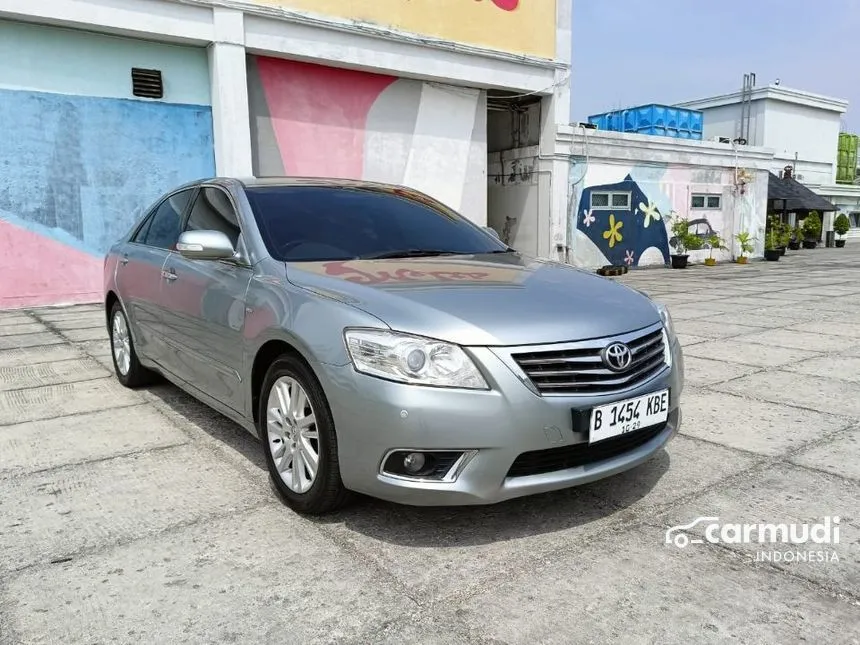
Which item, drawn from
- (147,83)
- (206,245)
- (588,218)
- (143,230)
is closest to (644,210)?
(588,218)

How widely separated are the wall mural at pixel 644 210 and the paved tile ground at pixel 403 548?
40.5 ft

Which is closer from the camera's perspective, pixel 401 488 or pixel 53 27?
pixel 401 488

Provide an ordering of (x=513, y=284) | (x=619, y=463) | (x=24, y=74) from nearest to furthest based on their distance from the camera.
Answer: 1. (x=619, y=463)
2. (x=513, y=284)
3. (x=24, y=74)

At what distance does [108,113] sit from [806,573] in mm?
10862

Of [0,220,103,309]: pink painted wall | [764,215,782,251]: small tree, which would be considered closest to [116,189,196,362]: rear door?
[0,220,103,309]: pink painted wall

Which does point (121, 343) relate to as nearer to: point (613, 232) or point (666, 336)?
point (666, 336)

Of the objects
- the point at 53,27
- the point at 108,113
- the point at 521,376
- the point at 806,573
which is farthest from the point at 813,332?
the point at 53,27

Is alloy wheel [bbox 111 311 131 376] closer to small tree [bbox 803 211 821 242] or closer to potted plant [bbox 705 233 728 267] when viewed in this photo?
potted plant [bbox 705 233 728 267]

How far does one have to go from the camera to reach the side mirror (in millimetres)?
3236

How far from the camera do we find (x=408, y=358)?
2.39 meters

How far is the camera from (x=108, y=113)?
10.2 metres

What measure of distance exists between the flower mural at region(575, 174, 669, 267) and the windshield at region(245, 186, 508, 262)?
41.8 feet

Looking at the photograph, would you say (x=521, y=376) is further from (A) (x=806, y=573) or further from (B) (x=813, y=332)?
(B) (x=813, y=332)

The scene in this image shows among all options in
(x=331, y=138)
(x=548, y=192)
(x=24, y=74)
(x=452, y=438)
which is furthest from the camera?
(x=548, y=192)
